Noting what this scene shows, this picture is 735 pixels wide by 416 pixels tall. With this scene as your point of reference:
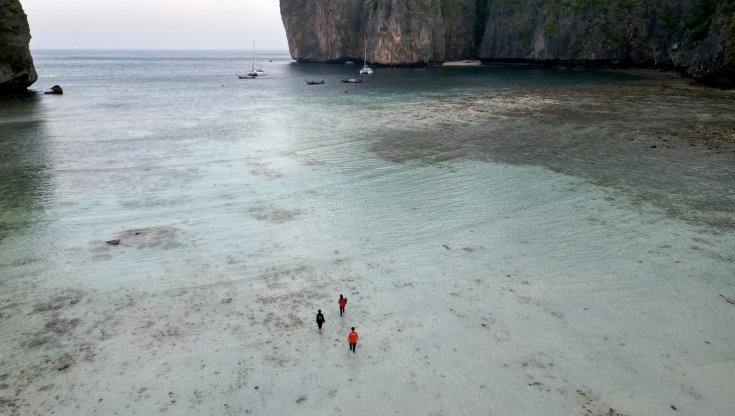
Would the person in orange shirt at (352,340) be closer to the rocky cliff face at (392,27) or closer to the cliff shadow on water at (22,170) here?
the cliff shadow on water at (22,170)

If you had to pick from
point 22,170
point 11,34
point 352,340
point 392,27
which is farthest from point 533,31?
point 352,340

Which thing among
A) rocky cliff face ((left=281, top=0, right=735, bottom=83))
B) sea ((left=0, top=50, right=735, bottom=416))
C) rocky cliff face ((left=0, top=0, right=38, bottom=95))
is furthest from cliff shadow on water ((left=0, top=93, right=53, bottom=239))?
rocky cliff face ((left=281, top=0, right=735, bottom=83))

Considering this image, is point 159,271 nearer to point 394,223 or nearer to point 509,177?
point 394,223

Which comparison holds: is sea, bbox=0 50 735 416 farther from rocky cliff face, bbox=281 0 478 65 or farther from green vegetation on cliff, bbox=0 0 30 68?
rocky cliff face, bbox=281 0 478 65

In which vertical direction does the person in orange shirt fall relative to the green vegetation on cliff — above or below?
below

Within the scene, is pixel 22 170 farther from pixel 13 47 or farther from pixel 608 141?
pixel 608 141

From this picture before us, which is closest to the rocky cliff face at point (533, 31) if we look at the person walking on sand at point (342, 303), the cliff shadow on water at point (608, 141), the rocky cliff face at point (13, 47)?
the cliff shadow on water at point (608, 141)
